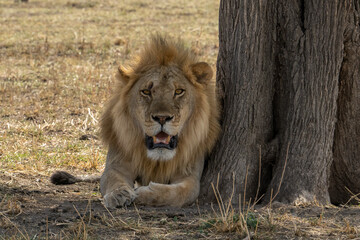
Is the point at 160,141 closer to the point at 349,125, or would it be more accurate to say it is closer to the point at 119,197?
the point at 119,197

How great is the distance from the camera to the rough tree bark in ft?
14.9

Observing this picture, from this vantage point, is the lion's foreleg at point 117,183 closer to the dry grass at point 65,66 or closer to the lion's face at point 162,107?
the lion's face at point 162,107

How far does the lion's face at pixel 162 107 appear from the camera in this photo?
171 inches

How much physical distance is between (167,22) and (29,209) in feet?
44.0

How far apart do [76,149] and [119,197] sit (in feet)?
8.13

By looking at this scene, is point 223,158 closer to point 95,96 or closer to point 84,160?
point 84,160

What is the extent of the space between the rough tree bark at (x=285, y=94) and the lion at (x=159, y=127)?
0.72ft

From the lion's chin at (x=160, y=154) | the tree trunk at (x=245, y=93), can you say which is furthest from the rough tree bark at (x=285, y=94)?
the lion's chin at (x=160, y=154)

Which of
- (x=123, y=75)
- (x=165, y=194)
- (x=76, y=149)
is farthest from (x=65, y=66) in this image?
(x=165, y=194)

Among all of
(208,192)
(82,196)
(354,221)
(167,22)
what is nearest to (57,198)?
(82,196)

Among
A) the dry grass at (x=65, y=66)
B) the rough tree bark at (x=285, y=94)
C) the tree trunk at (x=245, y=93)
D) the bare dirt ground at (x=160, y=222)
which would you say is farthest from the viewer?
the dry grass at (x=65, y=66)

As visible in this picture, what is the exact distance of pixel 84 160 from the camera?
20.7 feet

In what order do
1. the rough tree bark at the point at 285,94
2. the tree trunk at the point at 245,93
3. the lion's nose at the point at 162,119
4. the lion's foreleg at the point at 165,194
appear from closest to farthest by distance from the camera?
the lion's nose at the point at 162,119 < the lion's foreleg at the point at 165,194 < the rough tree bark at the point at 285,94 < the tree trunk at the point at 245,93

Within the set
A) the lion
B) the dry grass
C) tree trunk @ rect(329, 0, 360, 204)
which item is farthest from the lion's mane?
the dry grass
